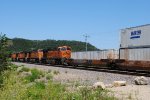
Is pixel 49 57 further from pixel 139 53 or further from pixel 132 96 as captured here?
pixel 132 96

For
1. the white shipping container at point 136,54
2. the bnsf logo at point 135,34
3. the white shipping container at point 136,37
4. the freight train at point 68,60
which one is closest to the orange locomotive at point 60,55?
the freight train at point 68,60

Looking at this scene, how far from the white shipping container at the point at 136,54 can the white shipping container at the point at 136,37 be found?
0.39 m

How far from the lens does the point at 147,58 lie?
3225 centimetres

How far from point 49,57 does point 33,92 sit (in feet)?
169

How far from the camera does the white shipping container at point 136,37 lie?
31142mm

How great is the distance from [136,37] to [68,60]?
24618mm

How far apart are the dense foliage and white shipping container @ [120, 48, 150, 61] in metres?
18.1

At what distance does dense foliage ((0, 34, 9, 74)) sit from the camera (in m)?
14.9

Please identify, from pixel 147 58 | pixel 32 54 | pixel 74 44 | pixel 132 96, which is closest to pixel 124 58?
pixel 147 58

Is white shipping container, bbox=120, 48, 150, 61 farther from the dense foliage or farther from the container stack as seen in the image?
the dense foliage

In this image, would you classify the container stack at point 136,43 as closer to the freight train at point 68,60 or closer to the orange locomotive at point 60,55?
the freight train at point 68,60

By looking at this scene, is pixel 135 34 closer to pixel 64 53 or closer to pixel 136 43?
pixel 136 43

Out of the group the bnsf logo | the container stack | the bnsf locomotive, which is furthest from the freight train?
the bnsf logo

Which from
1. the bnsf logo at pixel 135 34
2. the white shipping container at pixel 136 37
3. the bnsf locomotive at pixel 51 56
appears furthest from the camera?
the bnsf locomotive at pixel 51 56
